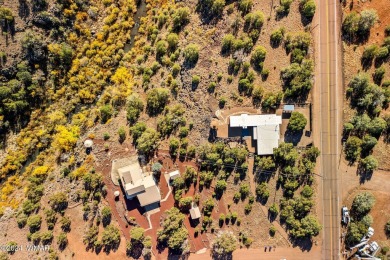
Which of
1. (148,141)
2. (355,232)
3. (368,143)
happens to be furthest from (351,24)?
(148,141)

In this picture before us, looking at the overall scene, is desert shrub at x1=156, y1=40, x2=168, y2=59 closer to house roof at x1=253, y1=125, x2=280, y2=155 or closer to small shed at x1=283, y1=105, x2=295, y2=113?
house roof at x1=253, y1=125, x2=280, y2=155

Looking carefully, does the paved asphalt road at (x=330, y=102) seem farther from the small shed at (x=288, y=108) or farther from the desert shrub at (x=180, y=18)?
the desert shrub at (x=180, y=18)

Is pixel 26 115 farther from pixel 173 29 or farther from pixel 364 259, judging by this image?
pixel 364 259

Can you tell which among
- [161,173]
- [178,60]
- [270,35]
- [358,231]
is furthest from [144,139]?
[358,231]

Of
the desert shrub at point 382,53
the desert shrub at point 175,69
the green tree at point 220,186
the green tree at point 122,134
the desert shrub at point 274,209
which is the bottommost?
the desert shrub at point 274,209

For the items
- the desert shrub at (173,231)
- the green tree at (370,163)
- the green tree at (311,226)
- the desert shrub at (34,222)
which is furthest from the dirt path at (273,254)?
the desert shrub at (34,222)

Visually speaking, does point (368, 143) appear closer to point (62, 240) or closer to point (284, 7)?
point (284, 7)
